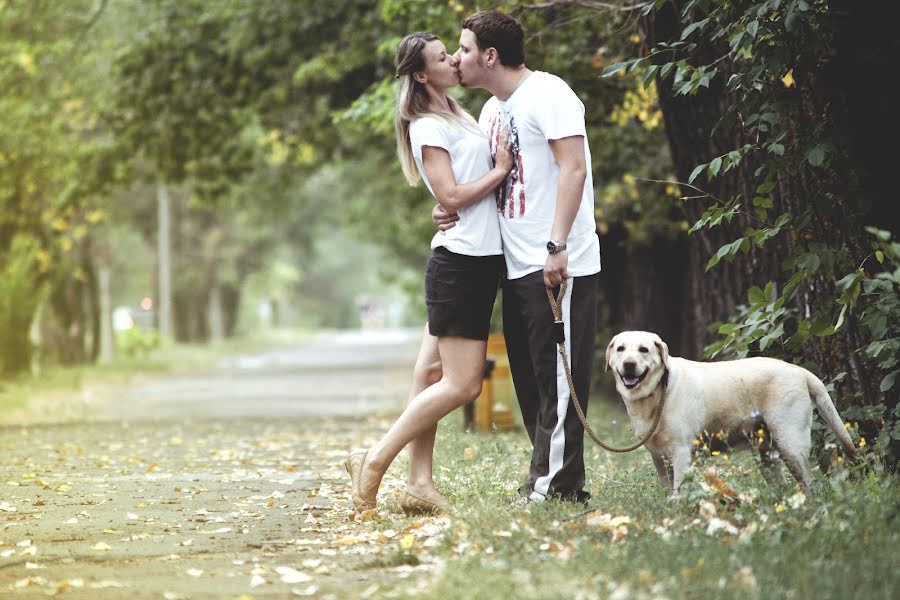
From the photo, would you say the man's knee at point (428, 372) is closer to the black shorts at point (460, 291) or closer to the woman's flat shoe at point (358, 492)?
the black shorts at point (460, 291)

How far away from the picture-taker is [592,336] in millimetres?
5988

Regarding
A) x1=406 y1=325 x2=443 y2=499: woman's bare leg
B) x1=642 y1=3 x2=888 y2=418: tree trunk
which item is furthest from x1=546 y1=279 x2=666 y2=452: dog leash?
x1=642 y1=3 x2=888 y2=418: tree trunk

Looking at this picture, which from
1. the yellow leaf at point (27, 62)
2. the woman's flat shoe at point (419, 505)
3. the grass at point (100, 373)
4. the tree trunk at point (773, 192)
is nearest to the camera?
the woman's flat shoe at point (419, 505)

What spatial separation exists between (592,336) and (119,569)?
2347 mm

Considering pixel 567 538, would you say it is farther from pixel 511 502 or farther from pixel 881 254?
pixel 881 254

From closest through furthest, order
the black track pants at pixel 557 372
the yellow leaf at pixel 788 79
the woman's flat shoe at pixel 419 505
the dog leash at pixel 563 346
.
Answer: the dog leash at pixel 563 346
the black track pants at pixel 557 372
the woman's flat shoe at pixel 419 505
the yellow leaf at pixel 788 79

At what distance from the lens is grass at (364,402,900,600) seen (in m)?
4.21

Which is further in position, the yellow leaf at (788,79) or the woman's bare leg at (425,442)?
the yellow leaf at (788,79)

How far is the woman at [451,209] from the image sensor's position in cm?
596

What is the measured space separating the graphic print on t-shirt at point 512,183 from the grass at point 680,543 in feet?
4.46

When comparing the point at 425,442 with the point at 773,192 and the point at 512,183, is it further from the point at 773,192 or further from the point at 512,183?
the point at 773,192

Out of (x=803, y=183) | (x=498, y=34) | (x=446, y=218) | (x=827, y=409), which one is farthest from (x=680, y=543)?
(x=803, y=183)

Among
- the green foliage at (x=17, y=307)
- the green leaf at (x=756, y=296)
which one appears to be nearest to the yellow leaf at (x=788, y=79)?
the green leaf at (x=756, y=296)

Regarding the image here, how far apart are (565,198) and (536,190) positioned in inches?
9.3
